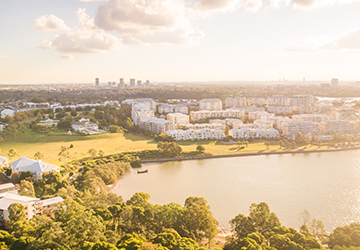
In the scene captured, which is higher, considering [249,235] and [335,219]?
[249,235]

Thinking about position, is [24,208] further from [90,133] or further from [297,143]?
[297,143]

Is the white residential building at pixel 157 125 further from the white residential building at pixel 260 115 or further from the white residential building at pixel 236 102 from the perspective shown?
the white residential building at pixel 236 102

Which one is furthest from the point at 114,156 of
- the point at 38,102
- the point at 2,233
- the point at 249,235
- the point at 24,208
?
the point at 38,102

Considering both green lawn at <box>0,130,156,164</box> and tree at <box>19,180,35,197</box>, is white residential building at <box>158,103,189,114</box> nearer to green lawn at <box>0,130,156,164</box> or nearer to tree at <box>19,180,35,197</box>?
green lawn at <box>0,130,156,164</box>

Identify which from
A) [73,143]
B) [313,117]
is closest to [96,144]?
[73,143]

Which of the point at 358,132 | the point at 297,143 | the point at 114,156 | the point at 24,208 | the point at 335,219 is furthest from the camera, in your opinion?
the point at 358,132

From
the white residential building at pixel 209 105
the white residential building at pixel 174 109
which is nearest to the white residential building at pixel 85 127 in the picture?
the white residential building at pixel 174 109

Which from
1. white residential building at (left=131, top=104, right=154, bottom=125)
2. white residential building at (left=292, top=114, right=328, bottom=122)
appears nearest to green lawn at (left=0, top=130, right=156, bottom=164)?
white residential building at (left=131, top=104, right=154, bottom=125)
